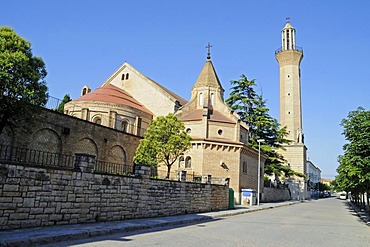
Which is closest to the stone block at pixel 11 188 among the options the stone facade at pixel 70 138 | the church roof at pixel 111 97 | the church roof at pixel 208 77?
the stone facade at pixel 70 138

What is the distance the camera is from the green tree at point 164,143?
2284 centimetres

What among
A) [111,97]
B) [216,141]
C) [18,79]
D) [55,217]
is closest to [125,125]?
[111,97]

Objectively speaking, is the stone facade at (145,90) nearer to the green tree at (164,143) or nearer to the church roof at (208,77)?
the church roof at (208,77)

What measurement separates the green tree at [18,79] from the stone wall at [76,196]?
658 cm

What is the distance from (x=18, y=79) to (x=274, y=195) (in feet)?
130

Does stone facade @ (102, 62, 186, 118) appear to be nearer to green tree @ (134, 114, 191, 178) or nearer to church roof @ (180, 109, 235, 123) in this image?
church roof @ (180, 109, 235, 123)

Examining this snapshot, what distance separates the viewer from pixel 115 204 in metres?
14.2

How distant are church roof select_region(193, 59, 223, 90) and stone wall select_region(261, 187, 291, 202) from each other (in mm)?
15621

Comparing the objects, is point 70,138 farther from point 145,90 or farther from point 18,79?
point 145,90

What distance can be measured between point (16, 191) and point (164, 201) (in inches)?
344

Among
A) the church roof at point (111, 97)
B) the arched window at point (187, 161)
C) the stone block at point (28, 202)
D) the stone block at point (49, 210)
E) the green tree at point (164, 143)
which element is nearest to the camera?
the stone block at point (28, 202)

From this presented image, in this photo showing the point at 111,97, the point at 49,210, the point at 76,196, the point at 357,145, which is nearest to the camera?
the point at 49,210

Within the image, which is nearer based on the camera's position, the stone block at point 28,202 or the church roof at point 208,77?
the stone block at point 28,202

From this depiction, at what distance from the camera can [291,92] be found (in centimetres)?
6131
